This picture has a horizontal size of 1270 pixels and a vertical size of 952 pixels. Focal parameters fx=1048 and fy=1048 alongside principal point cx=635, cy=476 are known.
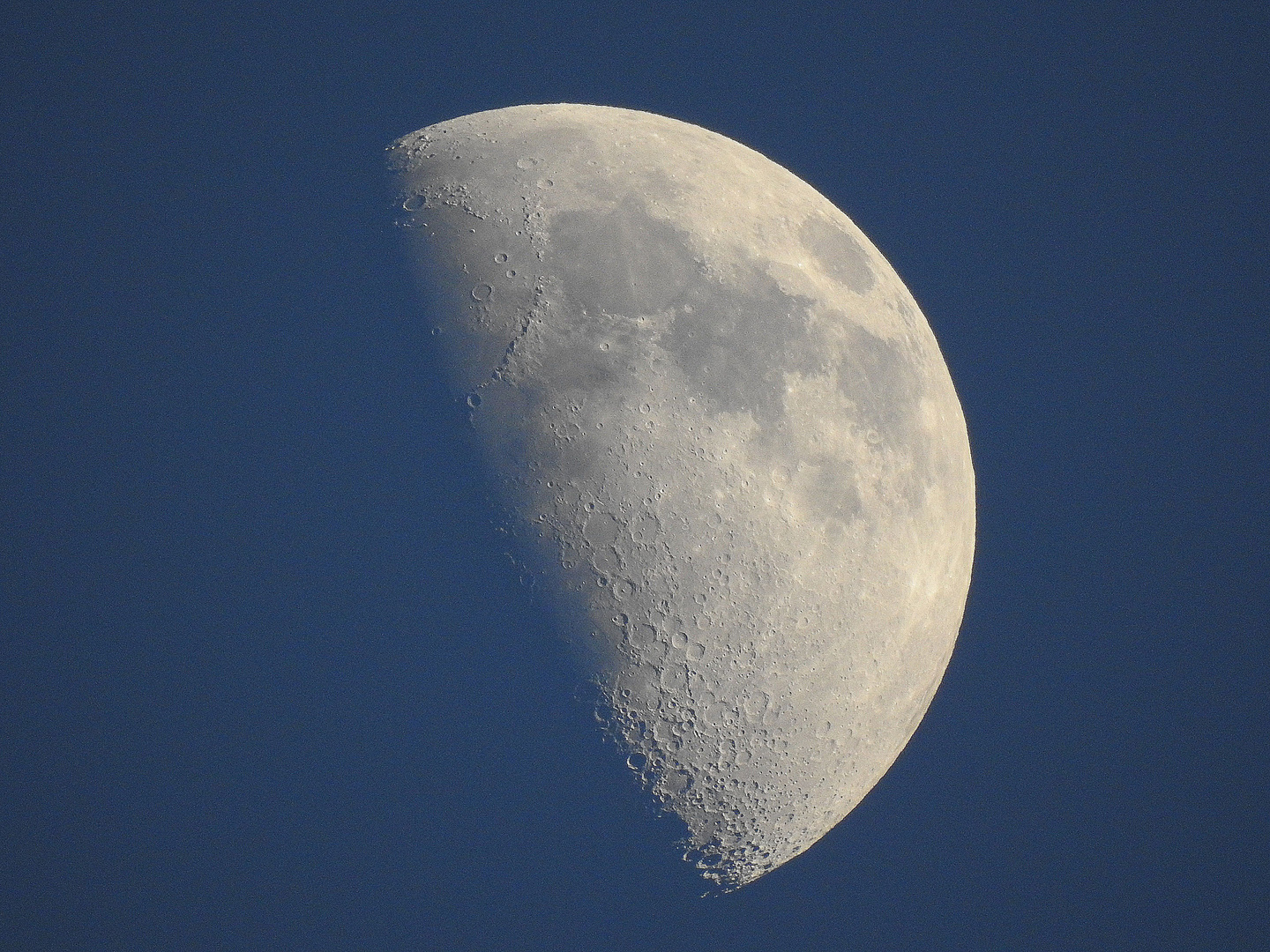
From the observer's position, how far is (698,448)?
11.6 ft

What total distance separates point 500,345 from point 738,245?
102 centimetres

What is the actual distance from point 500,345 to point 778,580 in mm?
1263

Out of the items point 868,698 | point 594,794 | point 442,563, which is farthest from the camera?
point 868,698

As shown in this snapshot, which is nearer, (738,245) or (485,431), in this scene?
(485,431)

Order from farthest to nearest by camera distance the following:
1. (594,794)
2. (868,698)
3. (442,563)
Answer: (868,698)
(594,794)
(442,563)

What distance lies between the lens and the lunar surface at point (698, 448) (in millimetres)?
3520

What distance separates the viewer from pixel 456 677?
11.5ft

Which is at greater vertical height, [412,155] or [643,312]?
[412,155]

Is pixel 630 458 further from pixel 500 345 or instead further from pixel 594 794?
pixel 594 794

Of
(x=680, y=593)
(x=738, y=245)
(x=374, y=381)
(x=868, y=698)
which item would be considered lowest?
(x=868, y=698)

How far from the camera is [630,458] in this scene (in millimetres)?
3496

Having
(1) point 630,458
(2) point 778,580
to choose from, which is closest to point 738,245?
(1) point 630,458

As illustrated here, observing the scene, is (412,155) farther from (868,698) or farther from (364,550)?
(868,698)

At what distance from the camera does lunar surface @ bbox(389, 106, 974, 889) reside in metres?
3.52
